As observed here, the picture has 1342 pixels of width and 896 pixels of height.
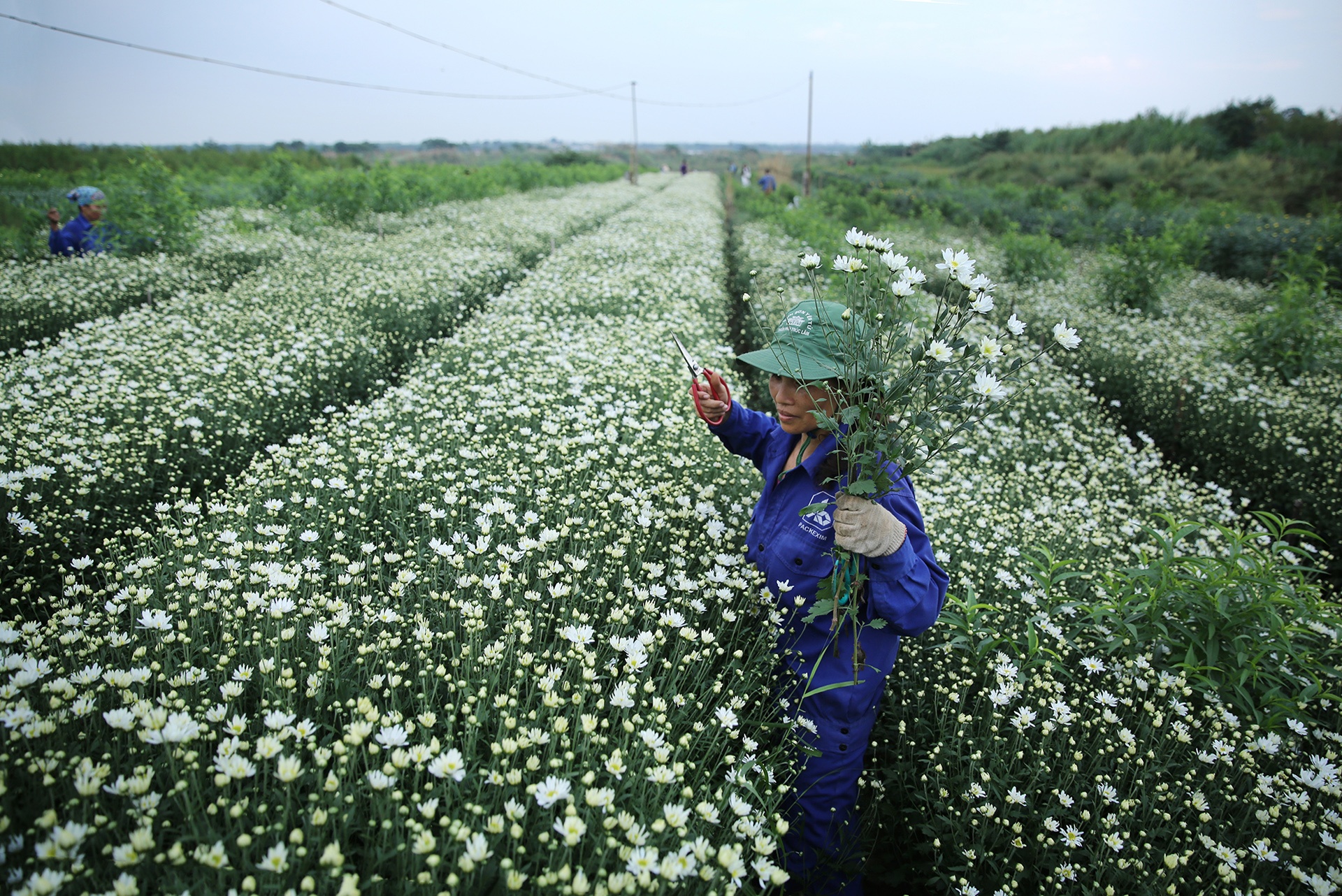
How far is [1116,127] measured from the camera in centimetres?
3984

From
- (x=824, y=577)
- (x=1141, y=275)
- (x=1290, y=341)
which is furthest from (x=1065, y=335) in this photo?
(x=1141, y=275)

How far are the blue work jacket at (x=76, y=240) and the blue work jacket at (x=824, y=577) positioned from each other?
11.1m

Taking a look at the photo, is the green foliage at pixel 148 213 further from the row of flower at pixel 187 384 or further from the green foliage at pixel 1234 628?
the green foliage at pixel 1234 628

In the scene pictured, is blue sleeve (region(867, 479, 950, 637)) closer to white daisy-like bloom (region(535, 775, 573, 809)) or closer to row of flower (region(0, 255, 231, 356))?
white daisy-like bloom (region(535, 775, 573, 809))

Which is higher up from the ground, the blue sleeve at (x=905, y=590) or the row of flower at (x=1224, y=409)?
the blue sleeve at (x=905, y=590)

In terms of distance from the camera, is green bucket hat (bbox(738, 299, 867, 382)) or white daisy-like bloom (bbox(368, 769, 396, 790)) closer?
white daisy-like bloom (bbox(368, 769, 396, 790))

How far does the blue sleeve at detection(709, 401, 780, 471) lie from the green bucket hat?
367mm

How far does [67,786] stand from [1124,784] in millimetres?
3337

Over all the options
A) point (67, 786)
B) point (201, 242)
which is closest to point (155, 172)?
point (201, 242)

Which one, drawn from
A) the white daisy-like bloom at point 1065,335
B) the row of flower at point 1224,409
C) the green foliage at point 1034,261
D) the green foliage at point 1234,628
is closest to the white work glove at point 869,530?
the white daisy-like bloom at point 1065,335

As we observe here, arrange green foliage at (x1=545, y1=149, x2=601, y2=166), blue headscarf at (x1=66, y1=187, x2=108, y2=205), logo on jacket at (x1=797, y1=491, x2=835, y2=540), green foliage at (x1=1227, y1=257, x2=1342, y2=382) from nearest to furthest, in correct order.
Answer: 1. logo on jacket at (x1=797, y1=491, x2=835, y2=540)
2. green foliage at (x1=1227, y1=257, x2=1342, y2=382)
3. blue headscarf at (x1=66, y1=187, x2=108, y2=205)
4. green foliage at (x1=545, y1=149, x2=601, y2=166)

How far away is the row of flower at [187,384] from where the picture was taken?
3.34 m

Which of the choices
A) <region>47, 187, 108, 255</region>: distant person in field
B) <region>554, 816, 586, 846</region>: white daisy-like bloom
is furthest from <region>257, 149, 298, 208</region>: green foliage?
<region>554, 816, 586, 846</region>: white daisy-like bloom

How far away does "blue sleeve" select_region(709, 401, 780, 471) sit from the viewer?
295 cm
